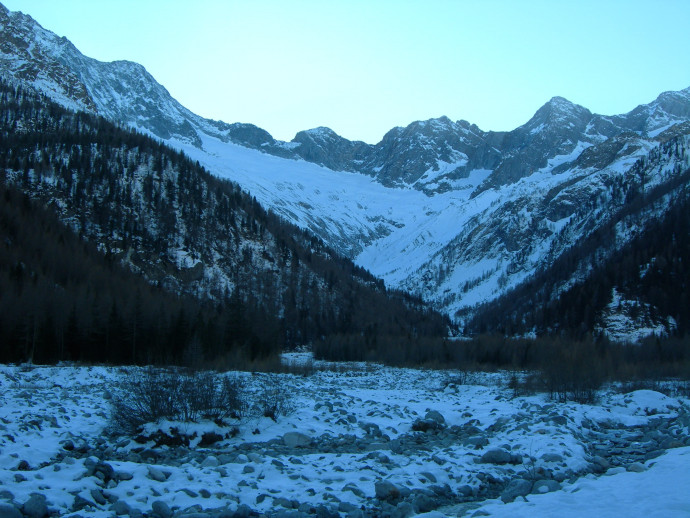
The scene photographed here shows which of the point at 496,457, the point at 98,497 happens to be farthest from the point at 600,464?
the point at 98,497

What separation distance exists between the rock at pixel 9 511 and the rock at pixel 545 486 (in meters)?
11.7

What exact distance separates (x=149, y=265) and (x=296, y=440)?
99978mm

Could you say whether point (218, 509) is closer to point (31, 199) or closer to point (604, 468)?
point (604, 468)

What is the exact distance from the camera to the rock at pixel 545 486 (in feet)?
45.3

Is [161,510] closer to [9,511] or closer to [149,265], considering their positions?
[9,511]

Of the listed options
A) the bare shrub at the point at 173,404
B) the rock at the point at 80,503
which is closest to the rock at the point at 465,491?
the rock at the point at 80,503

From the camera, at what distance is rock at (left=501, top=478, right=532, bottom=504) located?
13440mm

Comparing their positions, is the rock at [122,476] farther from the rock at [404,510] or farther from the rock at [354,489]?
the rock at [404,510]

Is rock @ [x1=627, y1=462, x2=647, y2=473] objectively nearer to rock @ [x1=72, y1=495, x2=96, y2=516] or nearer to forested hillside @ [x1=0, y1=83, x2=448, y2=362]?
rock @ [x1=72, y1=495, x2=96, y2=516]

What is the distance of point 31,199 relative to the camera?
11312 centimetres

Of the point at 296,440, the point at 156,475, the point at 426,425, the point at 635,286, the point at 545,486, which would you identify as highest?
the point at 635,286

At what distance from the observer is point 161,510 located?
11.4 m

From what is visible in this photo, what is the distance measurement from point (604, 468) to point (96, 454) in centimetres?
1574

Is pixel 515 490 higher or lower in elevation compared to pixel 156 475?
higher
